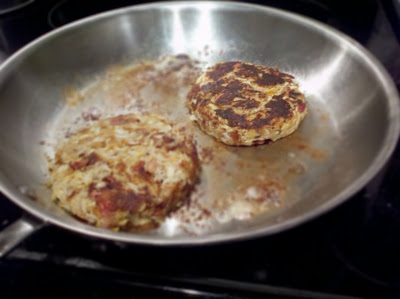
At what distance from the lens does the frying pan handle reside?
0.67 meters

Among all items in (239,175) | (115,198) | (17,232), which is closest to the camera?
(17,232)

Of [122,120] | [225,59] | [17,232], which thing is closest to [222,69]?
[225,59]

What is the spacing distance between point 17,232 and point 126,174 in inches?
11.3

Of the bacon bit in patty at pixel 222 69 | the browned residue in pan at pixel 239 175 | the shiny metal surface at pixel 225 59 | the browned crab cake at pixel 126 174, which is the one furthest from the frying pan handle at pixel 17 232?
the bacon bit in patty at pixel 222 69

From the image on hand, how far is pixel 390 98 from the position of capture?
3.00 feet

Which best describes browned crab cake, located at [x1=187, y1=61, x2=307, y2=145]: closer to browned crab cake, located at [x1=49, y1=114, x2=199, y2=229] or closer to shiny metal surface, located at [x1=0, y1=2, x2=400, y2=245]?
shiny metal surface, located at [x1=0, y1=2, x2=400, y2=245]

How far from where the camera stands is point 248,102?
2.36ft

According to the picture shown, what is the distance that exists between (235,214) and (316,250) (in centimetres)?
24

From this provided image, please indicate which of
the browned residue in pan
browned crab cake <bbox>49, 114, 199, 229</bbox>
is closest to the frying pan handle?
browned crab cake <bbox>49, 114, 199, 229</bbox>

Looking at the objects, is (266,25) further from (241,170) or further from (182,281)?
(182,281)

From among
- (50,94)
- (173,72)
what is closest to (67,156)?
(50,94)

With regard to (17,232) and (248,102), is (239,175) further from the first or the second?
(17,232)

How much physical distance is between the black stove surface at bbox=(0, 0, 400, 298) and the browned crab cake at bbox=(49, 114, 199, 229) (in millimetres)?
91

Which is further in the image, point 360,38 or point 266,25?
point 360,38
